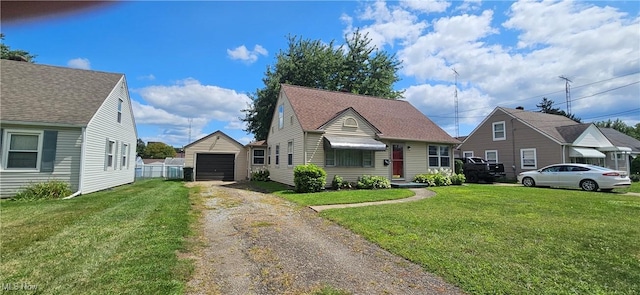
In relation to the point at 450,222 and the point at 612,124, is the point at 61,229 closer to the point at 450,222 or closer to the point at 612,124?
the point at 450,222

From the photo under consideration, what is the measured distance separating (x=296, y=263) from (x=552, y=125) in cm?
2650

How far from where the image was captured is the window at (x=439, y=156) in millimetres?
17578

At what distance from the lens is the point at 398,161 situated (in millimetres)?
16703

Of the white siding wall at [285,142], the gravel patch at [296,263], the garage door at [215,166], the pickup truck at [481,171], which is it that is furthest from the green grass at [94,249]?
the pickup truck at [481,171]

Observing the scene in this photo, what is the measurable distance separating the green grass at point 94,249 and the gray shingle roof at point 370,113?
8.58m

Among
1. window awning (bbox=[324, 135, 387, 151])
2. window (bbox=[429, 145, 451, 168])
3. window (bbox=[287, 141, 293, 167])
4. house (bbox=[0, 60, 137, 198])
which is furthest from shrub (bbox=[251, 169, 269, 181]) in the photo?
window (bbox=[429, 145, 451, 168])

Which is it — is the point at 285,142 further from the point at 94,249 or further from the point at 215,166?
the point at 94,249

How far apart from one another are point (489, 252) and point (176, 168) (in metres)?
23.1

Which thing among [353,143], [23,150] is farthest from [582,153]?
[23,150]

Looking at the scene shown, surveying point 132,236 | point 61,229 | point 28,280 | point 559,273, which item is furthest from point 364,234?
point 61,229

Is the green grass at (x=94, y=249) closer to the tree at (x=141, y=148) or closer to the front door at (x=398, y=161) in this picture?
the front door at (x=398, y=161)

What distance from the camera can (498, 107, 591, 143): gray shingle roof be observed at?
2077 centimetres

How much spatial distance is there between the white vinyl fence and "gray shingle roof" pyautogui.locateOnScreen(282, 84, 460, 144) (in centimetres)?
1178

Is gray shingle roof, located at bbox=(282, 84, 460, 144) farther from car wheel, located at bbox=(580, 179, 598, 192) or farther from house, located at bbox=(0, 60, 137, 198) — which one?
house, located at bbox=(0, 60, 137, 198)
